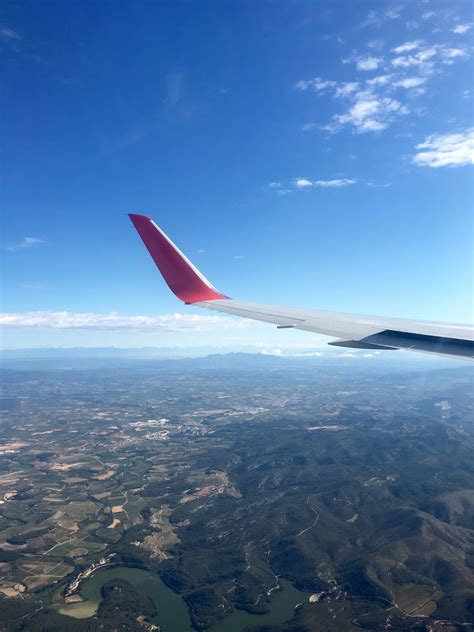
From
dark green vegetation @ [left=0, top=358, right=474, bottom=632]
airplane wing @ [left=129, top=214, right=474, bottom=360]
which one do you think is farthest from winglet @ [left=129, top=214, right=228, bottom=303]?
dark green vegetation @ [left=0, top=358, right=474, bottom=632]

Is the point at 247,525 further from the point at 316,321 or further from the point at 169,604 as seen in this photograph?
the point at 316,321

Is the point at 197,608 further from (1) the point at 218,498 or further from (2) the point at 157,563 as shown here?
(1) the point at 218,498

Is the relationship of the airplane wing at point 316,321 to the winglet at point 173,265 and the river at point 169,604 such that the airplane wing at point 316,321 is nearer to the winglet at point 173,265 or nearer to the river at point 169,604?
the winglet at point 173,265

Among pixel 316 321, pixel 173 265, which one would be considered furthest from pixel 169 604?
pixel 173 265

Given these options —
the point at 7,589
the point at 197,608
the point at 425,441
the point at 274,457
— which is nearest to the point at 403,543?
the point at 197,608

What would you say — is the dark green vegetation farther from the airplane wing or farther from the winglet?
the winglet

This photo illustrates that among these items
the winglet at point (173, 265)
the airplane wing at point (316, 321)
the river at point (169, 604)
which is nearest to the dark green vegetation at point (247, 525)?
the river at point (169, 604)
